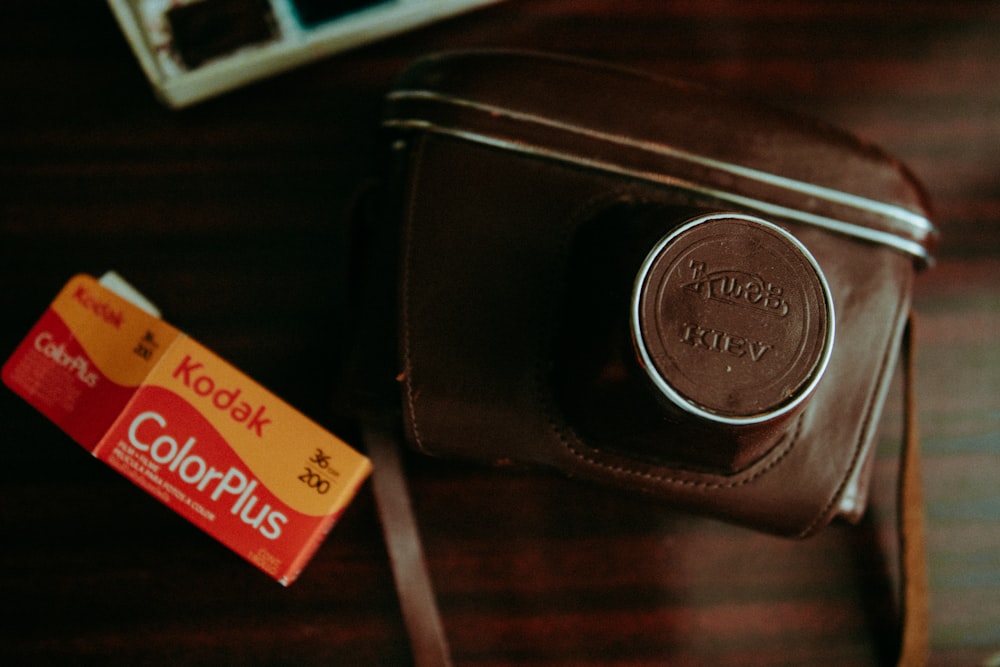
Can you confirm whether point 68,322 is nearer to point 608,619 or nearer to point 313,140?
point 313,140

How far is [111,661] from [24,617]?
6 centimetres

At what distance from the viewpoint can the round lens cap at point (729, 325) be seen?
311mm

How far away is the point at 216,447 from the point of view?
1.32ft

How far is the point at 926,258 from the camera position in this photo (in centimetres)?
43

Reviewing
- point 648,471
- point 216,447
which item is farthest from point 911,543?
point 216,447

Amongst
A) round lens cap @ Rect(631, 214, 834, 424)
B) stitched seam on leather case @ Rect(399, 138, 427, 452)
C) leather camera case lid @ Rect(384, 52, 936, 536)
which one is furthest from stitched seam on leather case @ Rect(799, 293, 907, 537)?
stitched seam on leather case @ Rect(399, 138, 427, 452)

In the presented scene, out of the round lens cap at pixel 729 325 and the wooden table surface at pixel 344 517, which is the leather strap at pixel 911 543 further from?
the round lens cap at pixel 729 325

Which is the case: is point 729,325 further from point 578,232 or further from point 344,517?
point 344,517

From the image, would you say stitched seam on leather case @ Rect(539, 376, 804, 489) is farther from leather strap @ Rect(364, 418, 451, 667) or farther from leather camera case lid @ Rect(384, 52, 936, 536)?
leather strap @ Rect(364, 418, 451, 667)

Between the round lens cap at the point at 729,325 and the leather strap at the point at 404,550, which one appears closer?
the round lens cap at the point at 729,325

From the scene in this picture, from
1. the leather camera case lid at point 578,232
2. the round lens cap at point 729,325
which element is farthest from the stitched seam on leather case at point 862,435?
the round lens cap at point 729,325

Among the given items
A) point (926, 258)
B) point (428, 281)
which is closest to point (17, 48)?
point (428, 281)

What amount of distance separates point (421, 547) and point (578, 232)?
0.25m

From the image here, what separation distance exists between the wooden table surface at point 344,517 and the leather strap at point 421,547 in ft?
0.06
